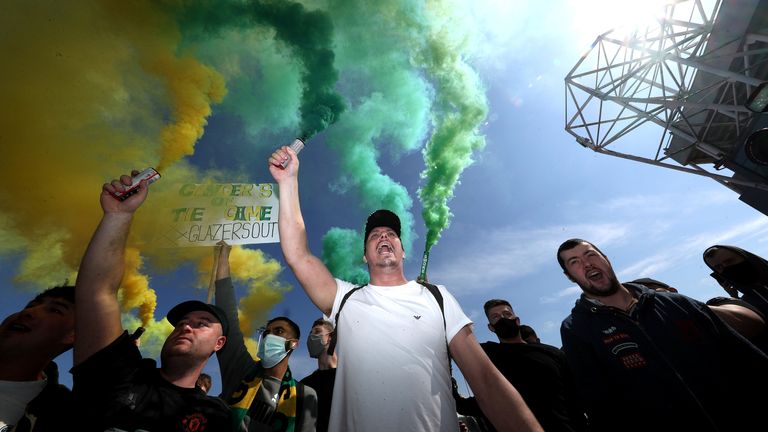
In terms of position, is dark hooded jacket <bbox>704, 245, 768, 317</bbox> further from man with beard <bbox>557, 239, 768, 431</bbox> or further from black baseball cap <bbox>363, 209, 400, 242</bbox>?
black baseball cap <bbox>363, 209, 400, 242</bbox>

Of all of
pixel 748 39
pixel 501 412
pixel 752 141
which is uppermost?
pixel 748 39

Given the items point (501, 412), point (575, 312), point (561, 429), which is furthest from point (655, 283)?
point (501, 412)

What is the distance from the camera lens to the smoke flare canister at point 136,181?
255cm

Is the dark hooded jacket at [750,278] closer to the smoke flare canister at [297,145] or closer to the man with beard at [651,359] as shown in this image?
the man with beard at [651,359]

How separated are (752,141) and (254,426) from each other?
34.7 ft

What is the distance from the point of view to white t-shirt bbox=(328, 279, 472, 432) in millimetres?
1802

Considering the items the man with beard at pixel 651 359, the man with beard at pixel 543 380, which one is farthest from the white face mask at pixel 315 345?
the man with beard at pixel 651 359

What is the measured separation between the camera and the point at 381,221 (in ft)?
10.2

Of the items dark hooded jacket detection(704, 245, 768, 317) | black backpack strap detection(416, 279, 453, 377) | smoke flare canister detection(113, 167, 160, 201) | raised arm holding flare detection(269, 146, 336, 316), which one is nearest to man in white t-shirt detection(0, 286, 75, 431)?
smoke flare canister detection(113, 167, 160, 201)

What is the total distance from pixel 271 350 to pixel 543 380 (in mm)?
4281

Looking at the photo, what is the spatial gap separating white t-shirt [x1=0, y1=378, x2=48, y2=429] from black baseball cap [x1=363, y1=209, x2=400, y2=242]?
3.41m

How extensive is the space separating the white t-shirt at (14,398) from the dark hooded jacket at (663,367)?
5.91 metres

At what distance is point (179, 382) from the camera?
309 centimetres

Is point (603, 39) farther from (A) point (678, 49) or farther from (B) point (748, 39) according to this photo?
(B) point (748, 39)
